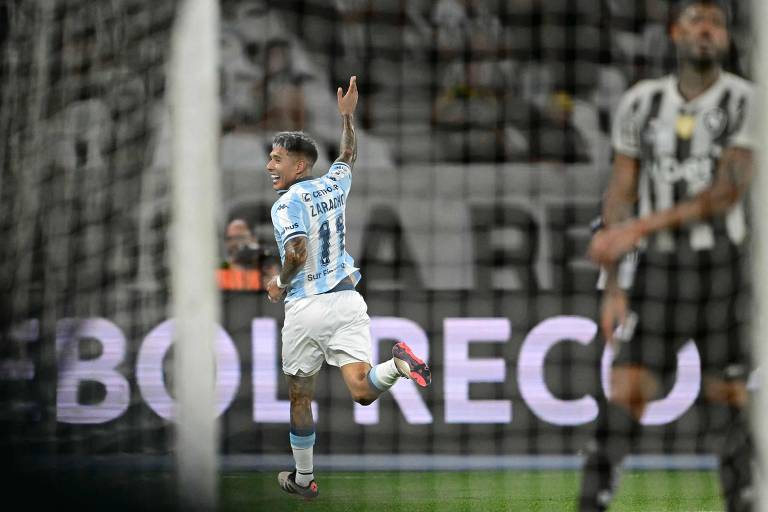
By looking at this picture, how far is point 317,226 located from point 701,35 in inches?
52.4

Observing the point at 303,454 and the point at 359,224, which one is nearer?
the point at 303,454

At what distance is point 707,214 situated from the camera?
136 inches

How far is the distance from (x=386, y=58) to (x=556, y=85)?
105 cm

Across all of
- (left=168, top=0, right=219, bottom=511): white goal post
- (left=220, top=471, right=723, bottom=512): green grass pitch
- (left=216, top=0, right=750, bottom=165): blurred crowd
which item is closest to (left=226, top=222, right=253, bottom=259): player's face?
(left=216, top=0, right=750, bottom=165): blurred crowd

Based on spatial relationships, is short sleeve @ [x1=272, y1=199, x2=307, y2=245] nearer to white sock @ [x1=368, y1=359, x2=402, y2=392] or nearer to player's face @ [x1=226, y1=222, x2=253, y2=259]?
white sock @ [x1=368, y1=359, x2=402, y2=392]

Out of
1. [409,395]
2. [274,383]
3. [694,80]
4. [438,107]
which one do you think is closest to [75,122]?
[274,383]

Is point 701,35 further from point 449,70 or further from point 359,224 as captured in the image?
point 449,70

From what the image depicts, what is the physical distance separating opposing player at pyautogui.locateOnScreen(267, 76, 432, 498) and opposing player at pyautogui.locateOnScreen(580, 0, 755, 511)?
0.61 metres

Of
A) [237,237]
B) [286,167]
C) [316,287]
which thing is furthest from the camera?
[237,237]

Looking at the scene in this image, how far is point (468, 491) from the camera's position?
191 inches

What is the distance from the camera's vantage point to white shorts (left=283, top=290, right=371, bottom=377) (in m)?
3.36

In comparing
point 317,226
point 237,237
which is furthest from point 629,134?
point 237,237

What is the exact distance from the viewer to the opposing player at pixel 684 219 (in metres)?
3.39

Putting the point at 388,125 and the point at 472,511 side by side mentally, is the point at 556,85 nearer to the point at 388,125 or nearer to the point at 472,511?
the point at 388,125
